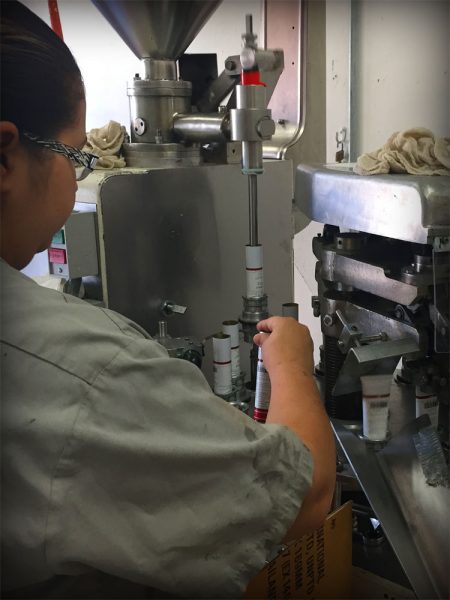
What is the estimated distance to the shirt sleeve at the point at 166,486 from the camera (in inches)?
20.4

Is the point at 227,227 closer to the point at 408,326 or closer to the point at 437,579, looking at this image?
the point at 408,326

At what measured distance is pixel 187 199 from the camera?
51.5 inches

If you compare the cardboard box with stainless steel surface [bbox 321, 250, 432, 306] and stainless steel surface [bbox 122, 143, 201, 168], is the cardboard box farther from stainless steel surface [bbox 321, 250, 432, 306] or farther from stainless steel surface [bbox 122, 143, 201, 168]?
stainless steel surface [bbox 122, 143, 201, 168]

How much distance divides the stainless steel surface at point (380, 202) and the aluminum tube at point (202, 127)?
0.86 feet

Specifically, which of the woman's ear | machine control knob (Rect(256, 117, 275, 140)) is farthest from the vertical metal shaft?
the woman's ear

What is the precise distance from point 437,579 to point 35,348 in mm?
683

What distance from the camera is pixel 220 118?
50.6 inches

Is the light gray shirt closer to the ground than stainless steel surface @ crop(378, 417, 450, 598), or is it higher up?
higher up

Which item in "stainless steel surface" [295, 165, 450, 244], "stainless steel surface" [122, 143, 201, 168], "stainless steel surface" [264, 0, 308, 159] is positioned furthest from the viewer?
"stainless steel surface" [264, 0, 308, 159]

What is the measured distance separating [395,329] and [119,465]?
521mm

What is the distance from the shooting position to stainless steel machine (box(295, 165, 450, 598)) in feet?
2.71

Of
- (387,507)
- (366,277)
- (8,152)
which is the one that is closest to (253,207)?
(366,277)

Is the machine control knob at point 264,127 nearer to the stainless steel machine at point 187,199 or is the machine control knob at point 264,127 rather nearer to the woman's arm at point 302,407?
the stainless steel machine at point 187,199

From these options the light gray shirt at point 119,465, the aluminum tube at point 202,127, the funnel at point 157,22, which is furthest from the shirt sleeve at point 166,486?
the funnel at point 157,22
